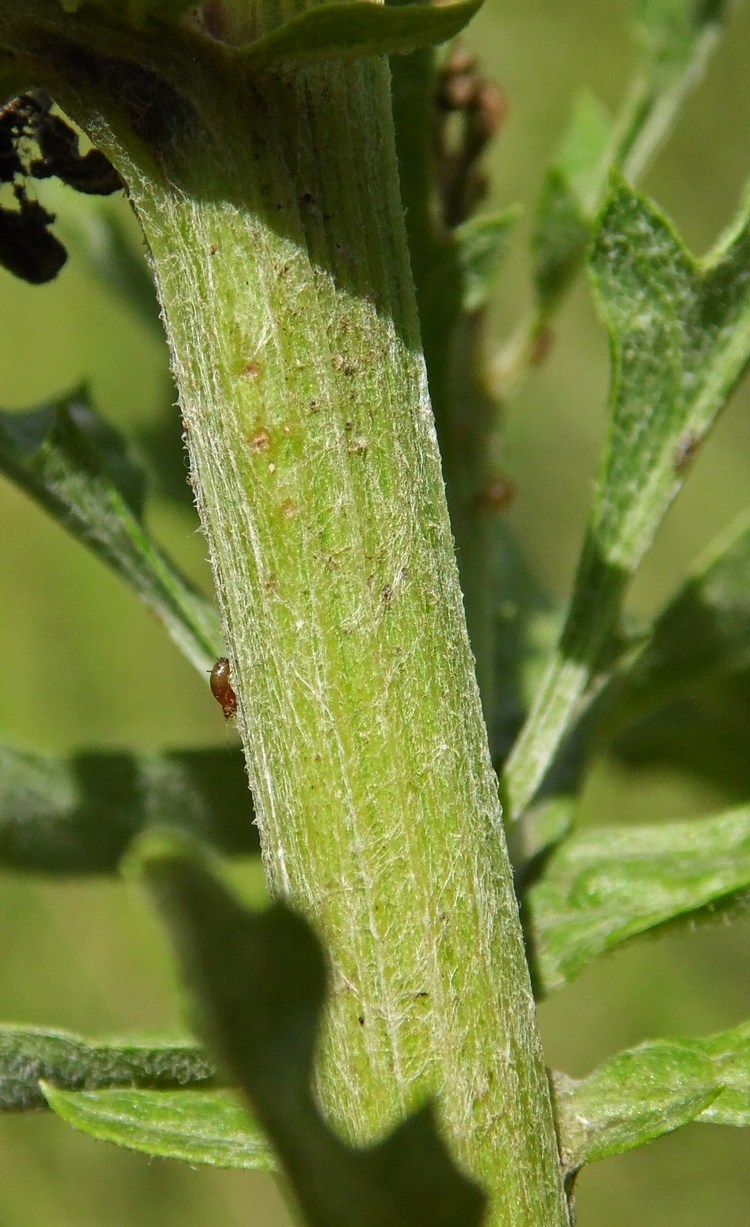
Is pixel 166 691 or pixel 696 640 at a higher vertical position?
pixel 166 691

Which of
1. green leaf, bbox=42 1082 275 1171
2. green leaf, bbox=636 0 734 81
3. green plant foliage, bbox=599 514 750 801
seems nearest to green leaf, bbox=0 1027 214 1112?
green leaf, bbox=42 1082 275 1171

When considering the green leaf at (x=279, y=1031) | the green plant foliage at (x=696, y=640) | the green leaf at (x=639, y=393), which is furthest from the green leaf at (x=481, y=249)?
the green leaf at (x=279, y=1031)

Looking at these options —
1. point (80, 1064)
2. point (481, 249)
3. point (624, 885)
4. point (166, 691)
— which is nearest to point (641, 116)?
point (481, 249)

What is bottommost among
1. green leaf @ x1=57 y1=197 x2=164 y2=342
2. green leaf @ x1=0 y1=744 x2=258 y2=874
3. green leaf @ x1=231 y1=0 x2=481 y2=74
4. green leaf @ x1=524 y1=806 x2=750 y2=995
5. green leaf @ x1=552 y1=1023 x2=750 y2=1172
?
green leaf @ x1=552 y1=1023 x2=750 y2=1172

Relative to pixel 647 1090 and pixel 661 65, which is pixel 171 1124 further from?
pixel 661 65

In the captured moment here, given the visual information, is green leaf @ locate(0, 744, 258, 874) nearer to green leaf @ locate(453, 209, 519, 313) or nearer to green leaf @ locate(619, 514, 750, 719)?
green leaf @ locate(619, 514, 750, 719)

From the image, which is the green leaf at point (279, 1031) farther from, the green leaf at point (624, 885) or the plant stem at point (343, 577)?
the green leaf at point (624, 885)
